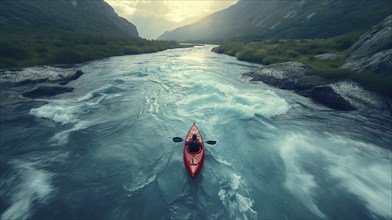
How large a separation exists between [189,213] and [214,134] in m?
9.50

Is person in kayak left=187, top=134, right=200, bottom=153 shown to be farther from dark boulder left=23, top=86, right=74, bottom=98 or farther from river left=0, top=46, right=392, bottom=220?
dark boulder left=23, top=86, right=74, bottom=98

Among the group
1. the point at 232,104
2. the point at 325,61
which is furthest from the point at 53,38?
the point at 325,61

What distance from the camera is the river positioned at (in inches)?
461

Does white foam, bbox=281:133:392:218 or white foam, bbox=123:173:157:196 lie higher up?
white foam, bbox=281:133:392:218

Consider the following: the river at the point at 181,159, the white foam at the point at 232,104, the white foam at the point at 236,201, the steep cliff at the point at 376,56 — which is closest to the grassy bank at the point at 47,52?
the river at the point at 181,159

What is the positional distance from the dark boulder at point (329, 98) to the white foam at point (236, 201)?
16386 millimetres

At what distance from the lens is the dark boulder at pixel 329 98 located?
933 inches

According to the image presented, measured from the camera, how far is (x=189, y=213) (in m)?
11.1

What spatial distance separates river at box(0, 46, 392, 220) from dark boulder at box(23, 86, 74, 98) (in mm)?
1306

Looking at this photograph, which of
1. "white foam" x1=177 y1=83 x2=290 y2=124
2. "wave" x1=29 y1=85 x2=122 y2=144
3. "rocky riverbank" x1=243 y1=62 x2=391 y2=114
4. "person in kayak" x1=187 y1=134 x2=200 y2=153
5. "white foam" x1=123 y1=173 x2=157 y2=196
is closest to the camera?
"white foam" x1=123 y1=173 x2=157 y2=196

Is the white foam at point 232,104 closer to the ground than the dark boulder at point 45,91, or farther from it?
farther from it

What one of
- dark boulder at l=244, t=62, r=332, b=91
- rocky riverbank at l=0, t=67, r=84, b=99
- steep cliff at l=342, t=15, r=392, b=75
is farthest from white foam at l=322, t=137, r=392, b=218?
rocky riverbank at l=0, t=67, r=84, b=99

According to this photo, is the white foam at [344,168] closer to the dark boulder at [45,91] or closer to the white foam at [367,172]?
the white foam at [367,172]

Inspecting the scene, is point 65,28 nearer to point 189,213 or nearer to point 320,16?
point 189,213
